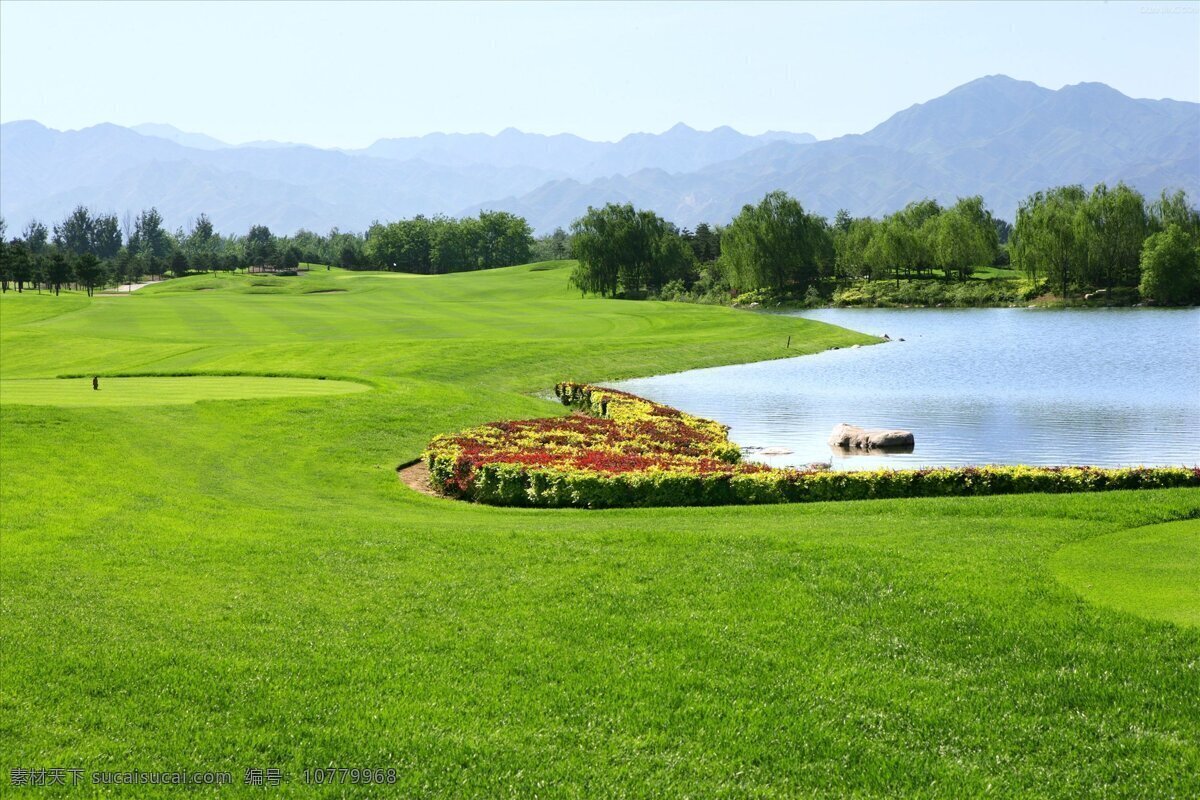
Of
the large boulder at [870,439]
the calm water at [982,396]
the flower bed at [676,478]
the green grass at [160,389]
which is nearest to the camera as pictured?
the flower bed at [676,478]

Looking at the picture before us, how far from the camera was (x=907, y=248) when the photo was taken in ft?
426

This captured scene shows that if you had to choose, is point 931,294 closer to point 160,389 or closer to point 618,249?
point 618,249

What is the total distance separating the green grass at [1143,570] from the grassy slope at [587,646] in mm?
353

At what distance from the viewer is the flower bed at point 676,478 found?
21.0 meters

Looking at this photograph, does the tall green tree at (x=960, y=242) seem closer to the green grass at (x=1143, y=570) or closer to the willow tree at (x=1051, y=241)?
the willow tree at (x=1051, y=241)

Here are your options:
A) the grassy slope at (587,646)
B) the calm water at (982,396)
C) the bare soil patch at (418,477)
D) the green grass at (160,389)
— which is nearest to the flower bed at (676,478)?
the bare soil patch at (418,477)

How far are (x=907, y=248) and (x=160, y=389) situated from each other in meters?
109

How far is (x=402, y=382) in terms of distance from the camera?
42.5 m

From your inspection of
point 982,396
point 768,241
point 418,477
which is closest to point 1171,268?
point 768,241

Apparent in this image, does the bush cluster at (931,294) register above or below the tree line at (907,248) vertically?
below

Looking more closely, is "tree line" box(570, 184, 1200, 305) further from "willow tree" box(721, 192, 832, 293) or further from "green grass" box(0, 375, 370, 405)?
"green grass" box(0, 375, 370, 405)

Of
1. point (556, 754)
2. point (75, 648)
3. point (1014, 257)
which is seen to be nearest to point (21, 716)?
point (75, 648)

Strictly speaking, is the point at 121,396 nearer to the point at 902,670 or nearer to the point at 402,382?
the point at 402,382

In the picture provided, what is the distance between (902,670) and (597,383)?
1829 inches
